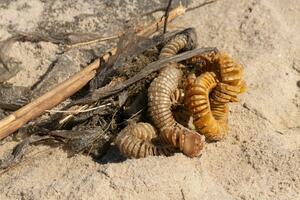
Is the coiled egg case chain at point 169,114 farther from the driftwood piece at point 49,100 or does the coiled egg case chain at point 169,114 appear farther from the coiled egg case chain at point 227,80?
the driftwood piece at point 49,100

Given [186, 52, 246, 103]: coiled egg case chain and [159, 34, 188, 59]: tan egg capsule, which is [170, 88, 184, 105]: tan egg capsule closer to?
[186, 52, 246, 103]: coiled egg case chain

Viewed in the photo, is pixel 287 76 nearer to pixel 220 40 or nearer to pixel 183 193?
pixel 220 40

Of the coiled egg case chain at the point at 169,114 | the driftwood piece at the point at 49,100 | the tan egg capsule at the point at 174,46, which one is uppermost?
the tan egg capsule at the point at 174,46

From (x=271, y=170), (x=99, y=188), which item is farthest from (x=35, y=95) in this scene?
(x=271, y=170)

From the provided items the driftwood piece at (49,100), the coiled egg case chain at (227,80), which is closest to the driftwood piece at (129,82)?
the driftwood piece at (49,100)

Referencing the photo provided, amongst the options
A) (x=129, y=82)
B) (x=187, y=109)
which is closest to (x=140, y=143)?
(x=187, y=109)

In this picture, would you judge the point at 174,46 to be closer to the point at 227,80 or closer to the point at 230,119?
the point at 227,80

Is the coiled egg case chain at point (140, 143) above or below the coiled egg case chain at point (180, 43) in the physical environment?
below
